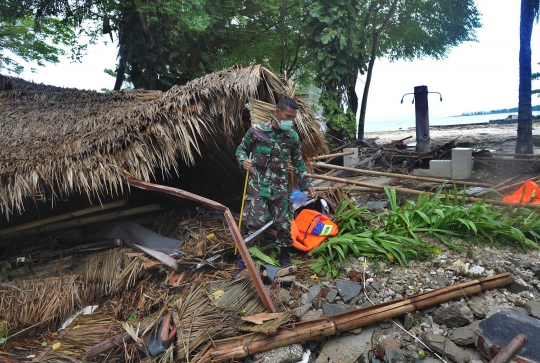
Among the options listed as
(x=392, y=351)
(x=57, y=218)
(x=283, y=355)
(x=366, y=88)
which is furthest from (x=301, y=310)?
(x=366, y=88)

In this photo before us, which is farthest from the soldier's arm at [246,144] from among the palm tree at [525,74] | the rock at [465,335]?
the palm tree at [525,74]

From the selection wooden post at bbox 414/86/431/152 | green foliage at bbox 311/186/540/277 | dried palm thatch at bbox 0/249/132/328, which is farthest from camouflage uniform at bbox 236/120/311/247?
wooden post at bbox 414/86/431/152

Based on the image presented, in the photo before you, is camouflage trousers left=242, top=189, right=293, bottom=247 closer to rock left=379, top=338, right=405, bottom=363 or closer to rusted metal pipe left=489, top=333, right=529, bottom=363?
rock left=379, top=338, right=405, bottom=363

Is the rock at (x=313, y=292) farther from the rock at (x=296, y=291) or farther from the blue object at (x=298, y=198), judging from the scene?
the blue object at (x=298, y=198)

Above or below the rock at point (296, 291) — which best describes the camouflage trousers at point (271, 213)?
above

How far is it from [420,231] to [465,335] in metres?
1.83

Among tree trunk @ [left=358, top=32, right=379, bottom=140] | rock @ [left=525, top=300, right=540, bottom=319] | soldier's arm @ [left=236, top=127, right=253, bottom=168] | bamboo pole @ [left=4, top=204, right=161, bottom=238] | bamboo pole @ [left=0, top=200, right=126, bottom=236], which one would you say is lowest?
rock @ [left=525, top=300, right=540, bottom=319]

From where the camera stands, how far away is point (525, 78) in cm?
935

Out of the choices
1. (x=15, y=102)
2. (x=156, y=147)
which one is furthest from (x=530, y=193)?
(x=15, y=102)

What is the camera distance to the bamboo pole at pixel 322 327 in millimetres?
2623

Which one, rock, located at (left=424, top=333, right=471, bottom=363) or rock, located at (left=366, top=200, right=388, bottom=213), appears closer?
rock, located at (left=424, top=333, right=471, bottom=363)

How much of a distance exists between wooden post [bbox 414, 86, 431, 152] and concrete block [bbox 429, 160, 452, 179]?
2.57 meters

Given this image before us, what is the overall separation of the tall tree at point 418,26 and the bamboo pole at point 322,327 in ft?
40.1

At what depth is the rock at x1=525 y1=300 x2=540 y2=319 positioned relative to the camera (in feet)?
9.47
